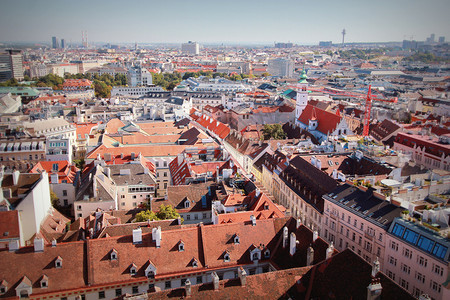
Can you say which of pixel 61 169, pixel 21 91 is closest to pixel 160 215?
pixel 61 169

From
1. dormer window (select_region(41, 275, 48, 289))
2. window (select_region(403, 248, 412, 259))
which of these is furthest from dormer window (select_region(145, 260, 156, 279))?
window (select_region(403, 248, 412, 259))

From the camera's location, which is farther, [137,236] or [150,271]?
[137,236]

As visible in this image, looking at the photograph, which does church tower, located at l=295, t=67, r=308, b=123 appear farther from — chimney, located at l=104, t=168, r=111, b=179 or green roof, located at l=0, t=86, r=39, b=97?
green roof, located at l=0, t=86, r=39, b=97

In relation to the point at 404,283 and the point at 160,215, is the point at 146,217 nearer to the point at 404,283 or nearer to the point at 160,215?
the point at 160,215

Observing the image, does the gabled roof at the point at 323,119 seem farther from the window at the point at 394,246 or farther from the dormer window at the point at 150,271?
the dormer window at the point at 150,271

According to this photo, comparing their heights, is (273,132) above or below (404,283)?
above

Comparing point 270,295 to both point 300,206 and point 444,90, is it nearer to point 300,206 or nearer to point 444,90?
point 300,206

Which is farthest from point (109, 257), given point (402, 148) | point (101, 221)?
point (402, 148)
